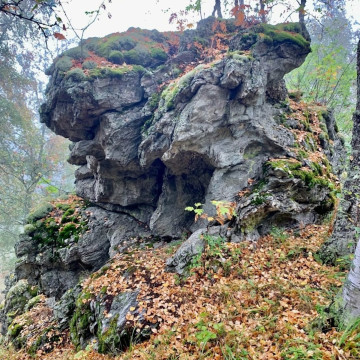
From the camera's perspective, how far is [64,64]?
912cm

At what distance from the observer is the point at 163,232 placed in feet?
27.8

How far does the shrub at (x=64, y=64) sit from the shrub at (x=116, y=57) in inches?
65.9

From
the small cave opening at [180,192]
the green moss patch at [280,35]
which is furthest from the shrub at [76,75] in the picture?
the green moss patch at [280,35]

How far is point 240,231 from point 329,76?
9.40 m

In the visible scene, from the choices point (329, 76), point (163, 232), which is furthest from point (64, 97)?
point (329, 76)

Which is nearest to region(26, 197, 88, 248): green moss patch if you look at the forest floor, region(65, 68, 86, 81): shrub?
the forest floor

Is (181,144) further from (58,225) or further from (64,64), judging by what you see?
(58,225)

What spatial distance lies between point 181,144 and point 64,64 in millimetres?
6066

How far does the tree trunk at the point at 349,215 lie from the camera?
426 centimetres

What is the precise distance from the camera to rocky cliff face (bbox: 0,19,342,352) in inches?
251

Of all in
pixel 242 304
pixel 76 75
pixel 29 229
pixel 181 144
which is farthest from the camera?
pixel 29 229

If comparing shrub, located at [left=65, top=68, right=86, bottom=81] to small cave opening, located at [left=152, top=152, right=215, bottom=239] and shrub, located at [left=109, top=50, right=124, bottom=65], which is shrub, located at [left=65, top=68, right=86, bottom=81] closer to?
shrub, located at [left=109, top=50, right=124, bottom=65]

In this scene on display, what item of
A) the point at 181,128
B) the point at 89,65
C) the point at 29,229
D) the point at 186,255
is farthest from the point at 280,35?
the point at 29,229

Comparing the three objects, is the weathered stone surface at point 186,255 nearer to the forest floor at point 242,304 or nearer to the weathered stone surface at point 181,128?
the forest floor at point 242,304
